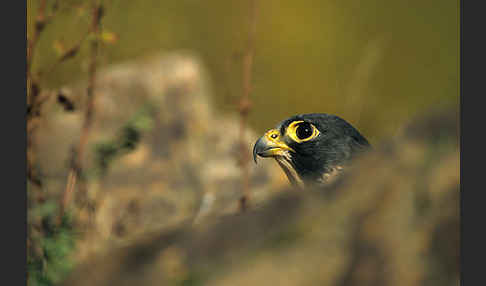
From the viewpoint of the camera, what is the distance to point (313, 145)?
1.80 metres

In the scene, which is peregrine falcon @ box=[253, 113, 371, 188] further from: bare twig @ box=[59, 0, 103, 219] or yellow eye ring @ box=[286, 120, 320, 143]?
bare twig @ box=[59, 0, 103, 219]

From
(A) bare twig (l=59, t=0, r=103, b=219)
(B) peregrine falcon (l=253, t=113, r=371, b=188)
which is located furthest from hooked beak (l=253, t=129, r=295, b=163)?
(A) bare twig (l=59, t=0, r=103, b=219)

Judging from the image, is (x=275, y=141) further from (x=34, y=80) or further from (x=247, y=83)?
(x=34, y=80)

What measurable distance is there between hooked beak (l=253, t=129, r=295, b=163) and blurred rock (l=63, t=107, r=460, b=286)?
40.7 inches

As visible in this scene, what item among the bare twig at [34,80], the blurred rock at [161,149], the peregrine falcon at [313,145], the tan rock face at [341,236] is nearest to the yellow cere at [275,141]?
the peregrine falcon at [313,145]

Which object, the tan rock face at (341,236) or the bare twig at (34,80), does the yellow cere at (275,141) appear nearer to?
the bare twig at (34,80)

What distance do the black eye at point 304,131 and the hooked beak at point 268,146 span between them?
0.21 ft

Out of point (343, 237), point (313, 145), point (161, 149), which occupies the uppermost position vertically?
point (343, 237)

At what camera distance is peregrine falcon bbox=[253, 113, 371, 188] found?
1728 millimetres

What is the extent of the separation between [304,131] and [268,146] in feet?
0.48

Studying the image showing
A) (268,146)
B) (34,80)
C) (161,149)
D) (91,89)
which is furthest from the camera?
(161,149)

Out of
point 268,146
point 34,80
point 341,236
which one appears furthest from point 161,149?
point 341,236

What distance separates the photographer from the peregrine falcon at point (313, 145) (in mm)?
1728

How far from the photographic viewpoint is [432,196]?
0.65 metres
